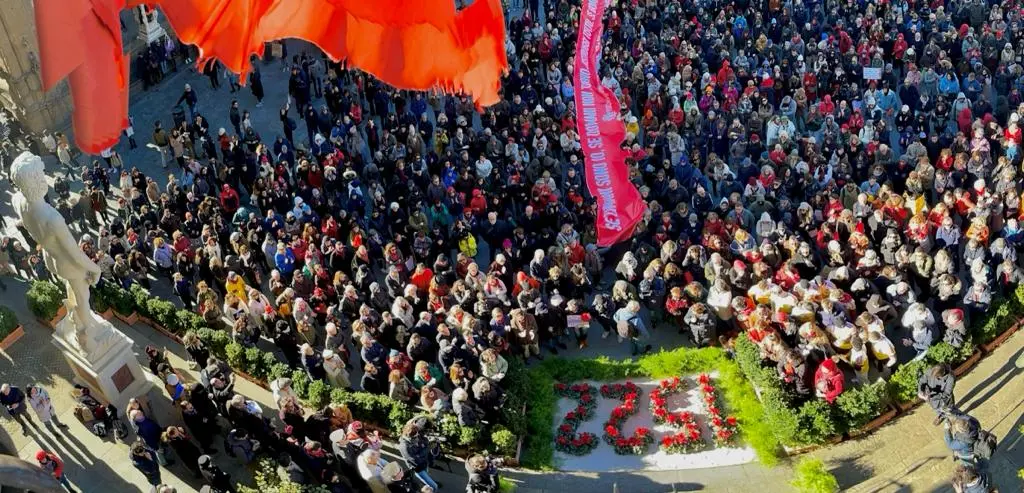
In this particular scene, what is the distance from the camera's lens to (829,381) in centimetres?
1806

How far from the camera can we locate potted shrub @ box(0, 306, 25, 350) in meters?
21.1

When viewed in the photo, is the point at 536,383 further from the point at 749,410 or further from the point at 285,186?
the point at 285,186

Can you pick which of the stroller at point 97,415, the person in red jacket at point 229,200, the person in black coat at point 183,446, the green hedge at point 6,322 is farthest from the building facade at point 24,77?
the person in black coat at point 183,446

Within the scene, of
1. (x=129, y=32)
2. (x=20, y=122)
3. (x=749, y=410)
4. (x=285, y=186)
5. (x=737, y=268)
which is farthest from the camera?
(x=129, y=32)

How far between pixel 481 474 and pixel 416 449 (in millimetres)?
1189

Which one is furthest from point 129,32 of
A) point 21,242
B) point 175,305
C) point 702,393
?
point 702,393

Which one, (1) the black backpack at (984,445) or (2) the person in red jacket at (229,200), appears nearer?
(1) the black backpack at (984,445)

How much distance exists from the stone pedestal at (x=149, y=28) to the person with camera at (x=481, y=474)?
21.0m

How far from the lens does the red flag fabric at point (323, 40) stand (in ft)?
45.9

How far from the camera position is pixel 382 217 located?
920 inches

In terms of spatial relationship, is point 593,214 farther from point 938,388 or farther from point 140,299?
point 140,299

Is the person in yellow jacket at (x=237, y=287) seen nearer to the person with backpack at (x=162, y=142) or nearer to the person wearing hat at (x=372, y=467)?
the person wearing hat at (x=372, y=467)

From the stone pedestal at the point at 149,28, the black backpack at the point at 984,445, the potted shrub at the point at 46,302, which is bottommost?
the black backpack at the point at 984,445

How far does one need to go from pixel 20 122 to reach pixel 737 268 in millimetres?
20248
